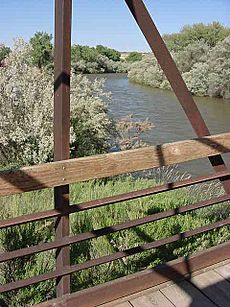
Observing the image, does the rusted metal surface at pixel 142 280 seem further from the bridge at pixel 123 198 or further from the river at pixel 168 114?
the river at pixel 168 114

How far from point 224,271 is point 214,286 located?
5.7 inches

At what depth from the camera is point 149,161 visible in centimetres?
157

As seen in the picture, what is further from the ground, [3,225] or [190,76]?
[190,76]

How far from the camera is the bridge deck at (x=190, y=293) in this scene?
170cm

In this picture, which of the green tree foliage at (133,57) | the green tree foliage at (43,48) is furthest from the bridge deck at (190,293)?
the green tree foliage at (133,57)

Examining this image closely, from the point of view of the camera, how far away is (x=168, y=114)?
42.8ft

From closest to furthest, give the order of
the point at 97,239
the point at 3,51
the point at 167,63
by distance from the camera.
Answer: the point at 167,63 → the point at 97,239 → the point at 3,51

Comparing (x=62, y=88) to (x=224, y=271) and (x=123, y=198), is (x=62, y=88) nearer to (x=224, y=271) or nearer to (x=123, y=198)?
(x=123, y=198)

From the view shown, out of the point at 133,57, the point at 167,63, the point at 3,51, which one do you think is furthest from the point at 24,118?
the point at 133,57

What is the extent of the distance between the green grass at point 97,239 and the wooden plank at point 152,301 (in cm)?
28

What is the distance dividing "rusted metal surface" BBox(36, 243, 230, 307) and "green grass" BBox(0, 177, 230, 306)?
0.83 feet

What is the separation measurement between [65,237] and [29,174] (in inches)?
13.6

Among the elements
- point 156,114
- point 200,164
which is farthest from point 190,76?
point 200,164

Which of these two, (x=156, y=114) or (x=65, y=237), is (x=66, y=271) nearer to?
(x=65, y=237)
